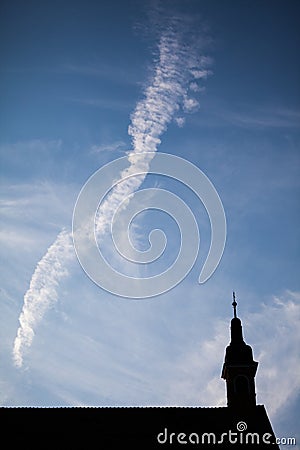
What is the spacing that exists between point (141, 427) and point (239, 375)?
29.2ft

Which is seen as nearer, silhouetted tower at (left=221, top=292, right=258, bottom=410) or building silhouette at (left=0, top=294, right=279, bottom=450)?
building silhouette at (left=0, top=294, right=279, bottom=450)

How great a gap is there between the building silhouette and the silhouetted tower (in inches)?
36.6

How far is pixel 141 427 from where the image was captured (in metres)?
31.9

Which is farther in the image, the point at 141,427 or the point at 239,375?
the point at 239,375

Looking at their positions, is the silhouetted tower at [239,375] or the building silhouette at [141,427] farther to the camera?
the silhouetted tower at [239,375]

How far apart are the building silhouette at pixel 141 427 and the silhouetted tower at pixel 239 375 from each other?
0.93 meters

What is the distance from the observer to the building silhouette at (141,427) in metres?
30.6

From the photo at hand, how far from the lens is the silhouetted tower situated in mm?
35688

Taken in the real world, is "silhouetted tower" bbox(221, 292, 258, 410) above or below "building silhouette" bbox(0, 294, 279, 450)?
above

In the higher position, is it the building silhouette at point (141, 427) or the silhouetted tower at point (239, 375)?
the silhouetted tower at point (239, 375)

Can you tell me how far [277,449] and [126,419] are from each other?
33.3ft

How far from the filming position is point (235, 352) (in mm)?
37562

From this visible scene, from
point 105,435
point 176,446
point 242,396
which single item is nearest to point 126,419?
point 105,435

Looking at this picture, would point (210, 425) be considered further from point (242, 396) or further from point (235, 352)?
point (235, 352)
